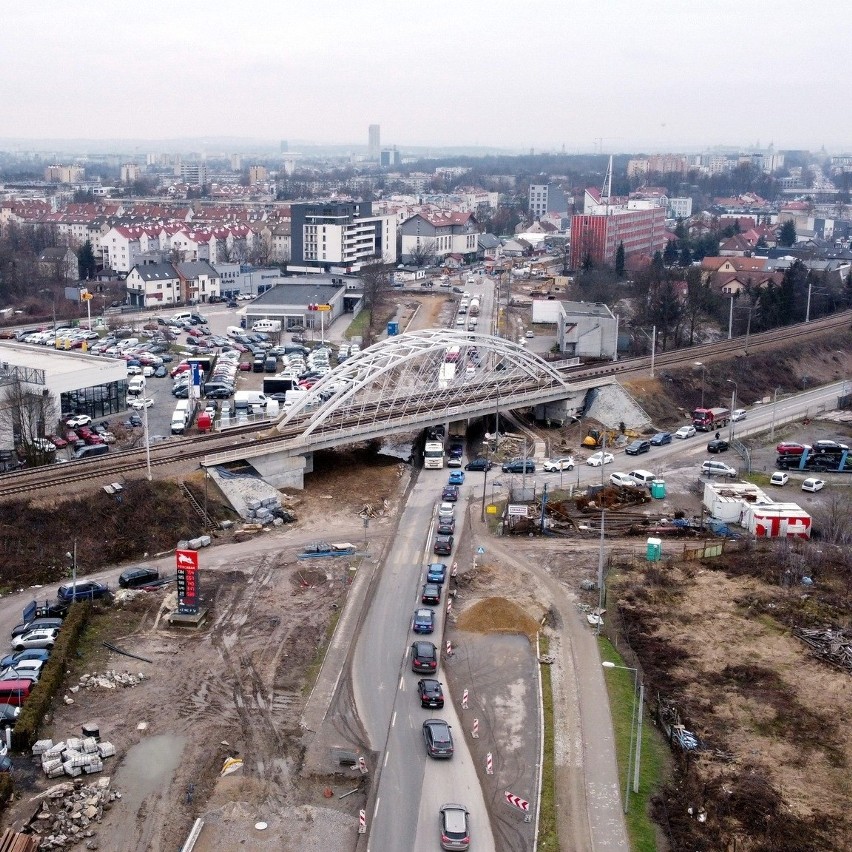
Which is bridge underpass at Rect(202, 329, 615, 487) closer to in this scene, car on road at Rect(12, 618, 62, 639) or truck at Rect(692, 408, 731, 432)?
truck at Rect(692, 408, 731, 432)

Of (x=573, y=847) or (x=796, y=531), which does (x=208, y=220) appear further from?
(x=573, y=847)

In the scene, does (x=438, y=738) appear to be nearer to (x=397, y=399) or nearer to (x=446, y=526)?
(x=446, y=526)

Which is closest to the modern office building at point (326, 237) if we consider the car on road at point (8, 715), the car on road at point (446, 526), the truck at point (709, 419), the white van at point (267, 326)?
the white van at point (267, 326)

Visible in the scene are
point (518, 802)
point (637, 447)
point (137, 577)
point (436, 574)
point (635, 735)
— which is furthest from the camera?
point (637, 447)

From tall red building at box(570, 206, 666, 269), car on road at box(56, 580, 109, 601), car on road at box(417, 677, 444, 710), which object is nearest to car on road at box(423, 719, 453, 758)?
car on road at box(417, 677, 444, 710)

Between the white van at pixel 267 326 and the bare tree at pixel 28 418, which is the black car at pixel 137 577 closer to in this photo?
the bare tree at pixel 28 418

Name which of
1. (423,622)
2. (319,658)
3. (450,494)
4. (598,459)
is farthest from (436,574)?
(598,459)
